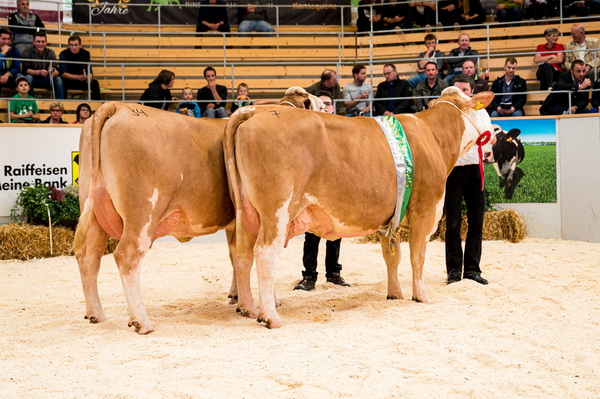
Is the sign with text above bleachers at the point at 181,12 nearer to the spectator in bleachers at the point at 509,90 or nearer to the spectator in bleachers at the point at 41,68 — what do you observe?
the spectator in bleachers at the point at 41,68

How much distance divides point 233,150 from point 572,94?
27.0 feet

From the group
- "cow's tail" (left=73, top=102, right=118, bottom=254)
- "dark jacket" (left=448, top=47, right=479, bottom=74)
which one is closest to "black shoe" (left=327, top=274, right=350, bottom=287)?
"cow's tail" (left=73, top=102, right=118, bottom=254)

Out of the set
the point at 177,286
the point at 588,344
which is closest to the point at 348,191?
the point at 588,344

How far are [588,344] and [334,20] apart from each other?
43.5 ft

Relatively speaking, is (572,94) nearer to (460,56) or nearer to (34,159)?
(460,56)

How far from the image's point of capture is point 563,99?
11641 millimetres

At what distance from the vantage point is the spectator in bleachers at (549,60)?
12406mm

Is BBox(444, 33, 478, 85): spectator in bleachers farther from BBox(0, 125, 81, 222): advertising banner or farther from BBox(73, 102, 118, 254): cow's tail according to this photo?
BBox(73, 102, 118, 254): cow's tail

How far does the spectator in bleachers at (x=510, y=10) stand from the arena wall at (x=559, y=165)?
18.6 ft

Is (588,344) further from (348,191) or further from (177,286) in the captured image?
(177,286)

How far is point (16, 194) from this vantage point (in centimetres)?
998

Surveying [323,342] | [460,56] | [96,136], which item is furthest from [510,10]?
[323,342]

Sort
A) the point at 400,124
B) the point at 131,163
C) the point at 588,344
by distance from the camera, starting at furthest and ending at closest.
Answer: the point at 400,124, the point at 131,163, the point at 588,344

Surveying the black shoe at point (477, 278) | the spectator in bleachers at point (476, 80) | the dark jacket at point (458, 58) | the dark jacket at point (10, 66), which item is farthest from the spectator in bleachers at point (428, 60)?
the dark jacket at point (10, 66)
